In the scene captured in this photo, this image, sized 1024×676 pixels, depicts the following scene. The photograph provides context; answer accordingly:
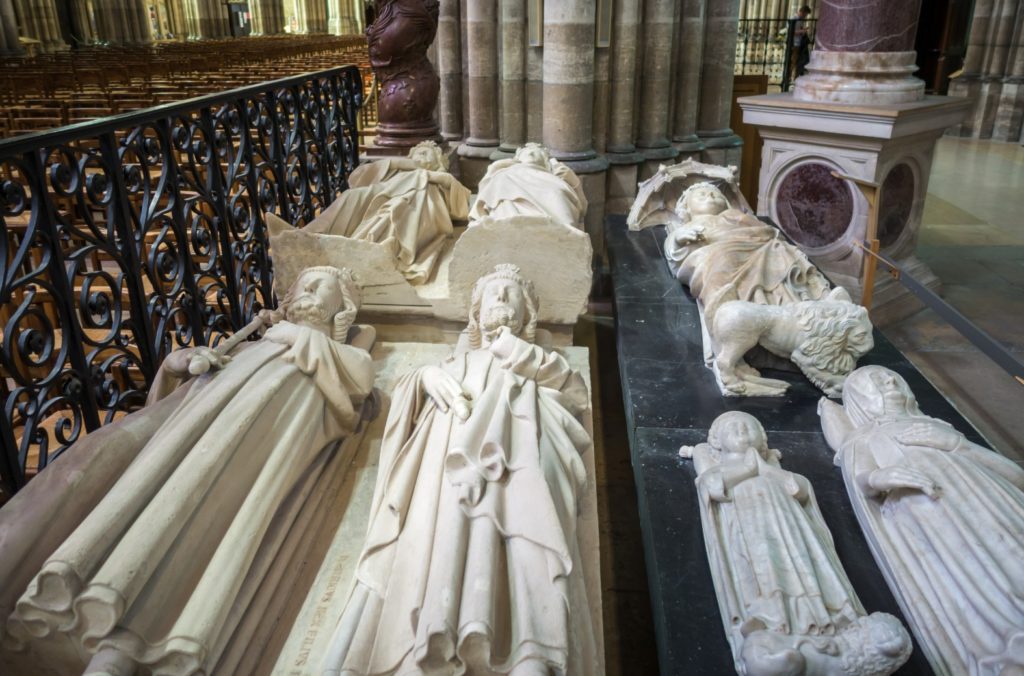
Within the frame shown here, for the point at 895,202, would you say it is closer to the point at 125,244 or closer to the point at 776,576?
the point at 776,576

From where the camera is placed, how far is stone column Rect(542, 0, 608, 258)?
16.9 ft

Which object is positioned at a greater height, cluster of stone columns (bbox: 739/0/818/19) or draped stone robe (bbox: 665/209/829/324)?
cluster of stone columns (bbox: 739/0/818/19)

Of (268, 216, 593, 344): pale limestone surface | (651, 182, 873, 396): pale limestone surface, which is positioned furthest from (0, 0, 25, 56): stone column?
(651, 182, 873, 396): pale limestone surface

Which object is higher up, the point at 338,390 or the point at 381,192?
the point at 381,192

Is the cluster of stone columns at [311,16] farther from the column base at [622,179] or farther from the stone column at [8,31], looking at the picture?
the column base at [622,179]

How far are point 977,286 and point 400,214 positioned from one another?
4.56m

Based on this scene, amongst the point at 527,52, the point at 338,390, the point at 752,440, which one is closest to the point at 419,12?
the point at 527,52

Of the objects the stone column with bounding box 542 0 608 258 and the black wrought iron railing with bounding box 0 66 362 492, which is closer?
the black wrought iron railing with bounding box 0 66 362 492

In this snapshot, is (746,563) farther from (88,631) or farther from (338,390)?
(88,631)

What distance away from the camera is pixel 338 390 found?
2357mm

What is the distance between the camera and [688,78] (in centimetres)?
631

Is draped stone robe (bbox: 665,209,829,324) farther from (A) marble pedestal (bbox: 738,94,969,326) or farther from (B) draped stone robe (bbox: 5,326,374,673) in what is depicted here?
(B) draped stone robe (bbox: 5,326,374,673)

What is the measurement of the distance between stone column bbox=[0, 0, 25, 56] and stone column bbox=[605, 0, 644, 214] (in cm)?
1720

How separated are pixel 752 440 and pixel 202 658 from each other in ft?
5.42
